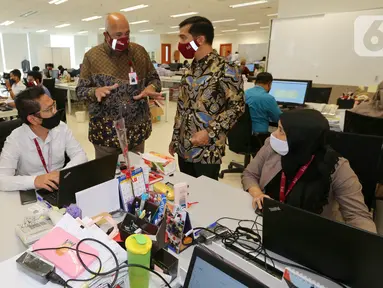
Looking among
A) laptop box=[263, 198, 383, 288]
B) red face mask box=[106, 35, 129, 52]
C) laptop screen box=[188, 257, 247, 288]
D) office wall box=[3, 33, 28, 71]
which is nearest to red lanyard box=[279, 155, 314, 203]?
laptop box=[263, 198, 383, 288]

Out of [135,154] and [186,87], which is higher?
[186,87]

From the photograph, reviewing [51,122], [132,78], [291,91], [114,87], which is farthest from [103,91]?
[291,91]

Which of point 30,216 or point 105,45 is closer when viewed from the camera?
point 30,216

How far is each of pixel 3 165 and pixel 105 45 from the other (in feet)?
3.31

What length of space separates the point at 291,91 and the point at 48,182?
341 cm

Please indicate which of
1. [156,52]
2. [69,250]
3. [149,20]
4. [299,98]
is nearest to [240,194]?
[69,250]

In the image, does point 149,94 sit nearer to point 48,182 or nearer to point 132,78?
point 132,78

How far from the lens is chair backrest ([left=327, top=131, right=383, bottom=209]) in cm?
179

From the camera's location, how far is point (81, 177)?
51.6 inches

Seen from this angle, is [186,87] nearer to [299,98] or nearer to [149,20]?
[299,98]

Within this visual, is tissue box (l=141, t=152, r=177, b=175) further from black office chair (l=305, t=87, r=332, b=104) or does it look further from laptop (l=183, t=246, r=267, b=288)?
black office chair (l=305, t=87, r=332, b=104)

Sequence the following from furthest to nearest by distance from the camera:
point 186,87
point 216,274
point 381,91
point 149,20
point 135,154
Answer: point 149,20
point 381,91
point 135,154
point 186,87
point 216,274

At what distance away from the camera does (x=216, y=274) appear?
757 millimetres

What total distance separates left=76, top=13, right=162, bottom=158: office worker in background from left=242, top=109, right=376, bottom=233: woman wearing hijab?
106 cm
